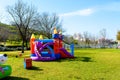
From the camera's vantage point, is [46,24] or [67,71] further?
[46,24]

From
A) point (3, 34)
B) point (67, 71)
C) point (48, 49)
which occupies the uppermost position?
point (3, 34)

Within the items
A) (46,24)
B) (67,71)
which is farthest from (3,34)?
(67,71)

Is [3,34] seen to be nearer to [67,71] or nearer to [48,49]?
[48,49]

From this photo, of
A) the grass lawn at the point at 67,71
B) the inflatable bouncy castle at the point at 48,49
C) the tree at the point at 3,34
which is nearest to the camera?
the grass lawn at the point at 67,71

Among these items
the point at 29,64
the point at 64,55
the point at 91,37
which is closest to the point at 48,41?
the point at 64,55

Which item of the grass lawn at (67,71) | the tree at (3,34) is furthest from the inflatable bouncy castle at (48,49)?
the tree at (3,34)

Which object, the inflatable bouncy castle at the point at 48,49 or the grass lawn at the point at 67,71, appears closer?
the grass lawn at the point at 67,71

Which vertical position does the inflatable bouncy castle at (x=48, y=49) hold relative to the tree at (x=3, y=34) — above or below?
below

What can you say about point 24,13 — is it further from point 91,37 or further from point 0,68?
point 91,37

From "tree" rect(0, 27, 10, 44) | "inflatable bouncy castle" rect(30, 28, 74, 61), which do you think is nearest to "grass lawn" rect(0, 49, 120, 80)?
"inflatable bouncy castle" rect(30, 28, 74, 61)

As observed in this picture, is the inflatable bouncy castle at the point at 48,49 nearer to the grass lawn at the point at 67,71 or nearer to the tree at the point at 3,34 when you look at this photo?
the grass lawn at the point at 67,71

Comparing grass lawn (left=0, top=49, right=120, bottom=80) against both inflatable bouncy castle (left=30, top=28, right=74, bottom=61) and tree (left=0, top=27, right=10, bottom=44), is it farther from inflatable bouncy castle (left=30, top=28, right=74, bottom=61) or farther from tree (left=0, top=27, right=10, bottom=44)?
tree (left=0, top=27, right=10, bottom=44)

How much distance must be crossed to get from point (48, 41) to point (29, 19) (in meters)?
22.5

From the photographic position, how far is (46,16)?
61.8 meters
